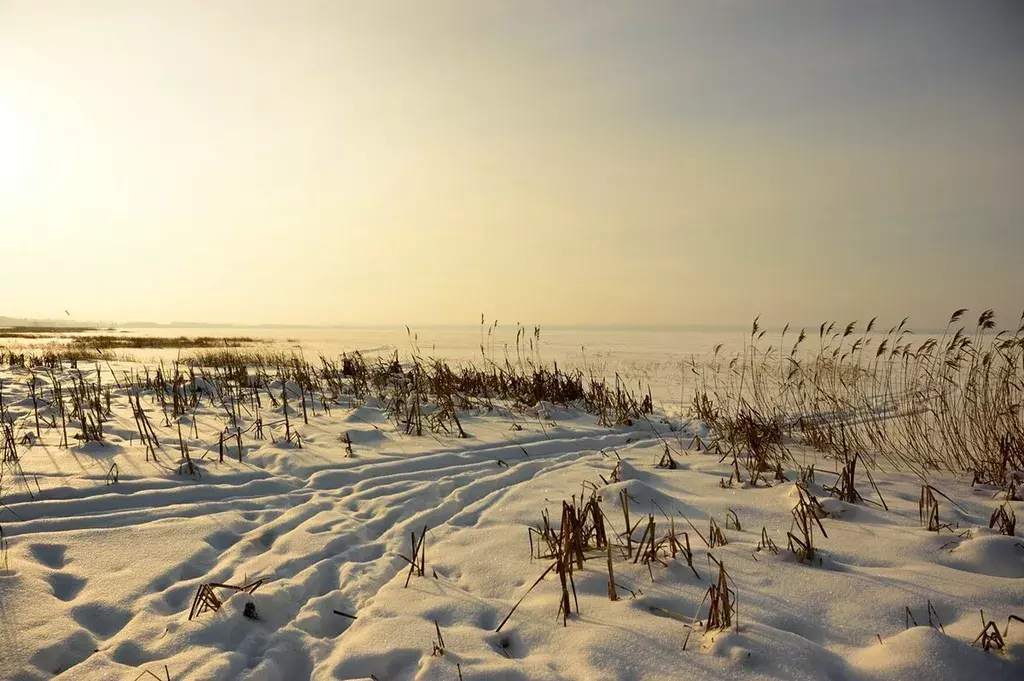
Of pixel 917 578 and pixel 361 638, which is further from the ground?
pixel 917 578

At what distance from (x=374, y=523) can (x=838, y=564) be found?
117 inches

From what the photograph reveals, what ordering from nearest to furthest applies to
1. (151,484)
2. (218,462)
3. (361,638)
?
(361,638) < (151,484) < (218,462)

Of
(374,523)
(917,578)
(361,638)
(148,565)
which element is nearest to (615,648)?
(361,638)

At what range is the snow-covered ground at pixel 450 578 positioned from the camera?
84.5 inches

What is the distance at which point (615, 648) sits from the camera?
7.14ft

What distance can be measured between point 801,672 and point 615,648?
2.30 feet

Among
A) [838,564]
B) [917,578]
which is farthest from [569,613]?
[917,578]

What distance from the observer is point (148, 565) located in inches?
119

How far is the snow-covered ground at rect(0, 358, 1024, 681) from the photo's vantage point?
7.04ft

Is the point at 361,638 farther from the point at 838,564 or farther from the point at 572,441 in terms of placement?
the point at 572,441

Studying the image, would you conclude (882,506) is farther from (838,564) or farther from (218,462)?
(218,462)

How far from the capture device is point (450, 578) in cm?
301

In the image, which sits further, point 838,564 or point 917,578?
point 838,564

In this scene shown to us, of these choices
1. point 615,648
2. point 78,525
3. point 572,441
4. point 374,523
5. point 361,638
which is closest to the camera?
point 615,648
